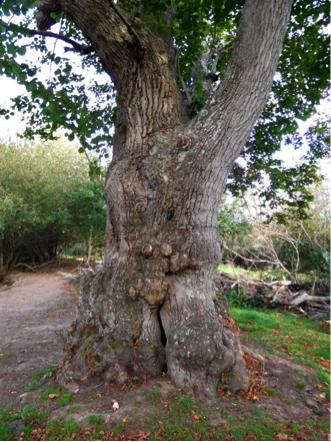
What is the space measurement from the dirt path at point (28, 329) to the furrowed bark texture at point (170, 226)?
1152 mm

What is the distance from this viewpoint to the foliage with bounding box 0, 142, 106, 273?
550 inches

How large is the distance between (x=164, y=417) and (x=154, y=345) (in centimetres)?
83

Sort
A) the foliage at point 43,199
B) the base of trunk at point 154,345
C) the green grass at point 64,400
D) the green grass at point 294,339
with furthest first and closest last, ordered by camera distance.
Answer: the foliage at point 43,199
the green grass at point 294,339
the base of trunk at point 154,345
the green grass at point 64,400

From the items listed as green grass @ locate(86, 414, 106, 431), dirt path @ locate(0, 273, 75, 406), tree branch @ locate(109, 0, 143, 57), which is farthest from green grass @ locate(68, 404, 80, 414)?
tree branch @ locate(109, 0, 143, 57)

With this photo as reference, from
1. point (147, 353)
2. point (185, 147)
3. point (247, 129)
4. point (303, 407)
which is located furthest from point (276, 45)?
point (303, 407)

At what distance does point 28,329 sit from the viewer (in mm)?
7195

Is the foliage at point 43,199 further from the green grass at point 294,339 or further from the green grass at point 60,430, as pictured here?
the green grass at point 60,430

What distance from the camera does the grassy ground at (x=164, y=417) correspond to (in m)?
2.79

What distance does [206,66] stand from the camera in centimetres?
615

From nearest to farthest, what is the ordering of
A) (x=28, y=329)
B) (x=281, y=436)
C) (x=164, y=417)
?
(x=281, y=436), (x=164, y=417), (x=28, y=329)

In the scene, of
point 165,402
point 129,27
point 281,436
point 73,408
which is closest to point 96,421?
point 73,408

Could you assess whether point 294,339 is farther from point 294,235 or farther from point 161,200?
point 294,235

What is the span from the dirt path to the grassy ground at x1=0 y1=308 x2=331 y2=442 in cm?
64

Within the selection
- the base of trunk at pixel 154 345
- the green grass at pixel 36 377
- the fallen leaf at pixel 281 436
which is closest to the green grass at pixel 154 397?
the base of trunk at pixel 154 345
